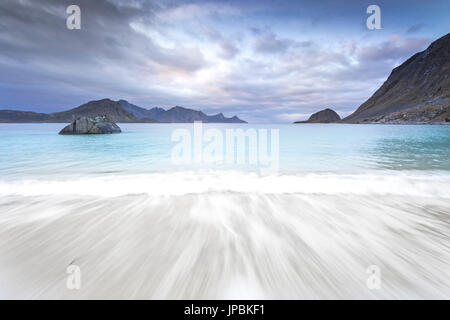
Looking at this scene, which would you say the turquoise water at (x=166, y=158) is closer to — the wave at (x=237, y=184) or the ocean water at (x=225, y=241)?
the wave at (x=237, y=184)

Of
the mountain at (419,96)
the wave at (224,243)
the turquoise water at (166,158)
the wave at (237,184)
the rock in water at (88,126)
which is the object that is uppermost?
the mountain at (419,96)

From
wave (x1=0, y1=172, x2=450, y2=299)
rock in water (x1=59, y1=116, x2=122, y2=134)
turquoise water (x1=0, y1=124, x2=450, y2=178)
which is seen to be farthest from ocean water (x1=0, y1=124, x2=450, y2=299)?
rock in water (x1=59, y1=116, x2=122, y2=134)

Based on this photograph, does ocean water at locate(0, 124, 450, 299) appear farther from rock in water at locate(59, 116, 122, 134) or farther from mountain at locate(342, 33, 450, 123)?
mountain at locate(342, 33, 450, 123)

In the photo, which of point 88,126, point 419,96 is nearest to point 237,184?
point 88,126

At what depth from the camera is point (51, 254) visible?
2.50m

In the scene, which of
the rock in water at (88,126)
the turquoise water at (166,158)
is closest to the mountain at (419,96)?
the turquoise water at (166,158)

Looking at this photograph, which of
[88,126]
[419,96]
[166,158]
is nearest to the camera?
[166,158]

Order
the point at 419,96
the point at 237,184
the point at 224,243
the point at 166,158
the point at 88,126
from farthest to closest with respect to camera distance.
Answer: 1. the point at 419,96
2. the point at 88,126
3. the point at 166,158
4. the point at 237,184
5. the point at 224,243

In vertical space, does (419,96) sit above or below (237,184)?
above

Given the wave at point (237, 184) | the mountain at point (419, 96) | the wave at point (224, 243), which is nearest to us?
the wave at point (224, 243)

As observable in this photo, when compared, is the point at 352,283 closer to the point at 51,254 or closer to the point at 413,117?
the point at 51,254

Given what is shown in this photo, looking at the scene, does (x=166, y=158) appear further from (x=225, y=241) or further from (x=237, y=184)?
(x=225, y=241)
